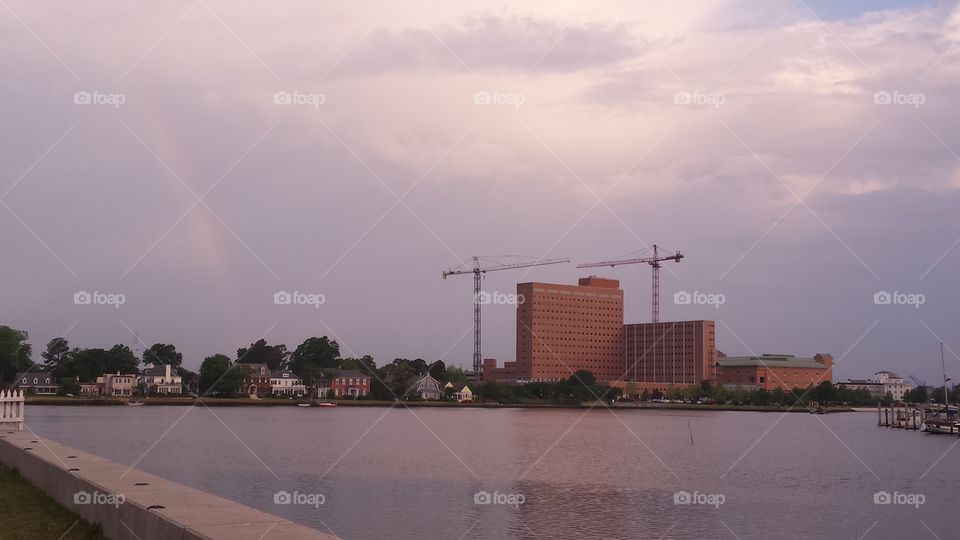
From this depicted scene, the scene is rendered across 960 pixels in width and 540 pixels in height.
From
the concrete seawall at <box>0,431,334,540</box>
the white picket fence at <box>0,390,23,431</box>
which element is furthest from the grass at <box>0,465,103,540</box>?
the white picket fence at <box>0,390,23,431</box>

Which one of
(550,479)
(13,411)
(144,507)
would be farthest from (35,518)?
(550,479)

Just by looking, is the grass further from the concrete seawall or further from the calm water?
the calm water

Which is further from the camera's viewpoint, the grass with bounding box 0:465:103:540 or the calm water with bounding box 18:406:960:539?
the calm water with bounding box 18:406:960:539

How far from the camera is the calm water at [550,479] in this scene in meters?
37.1

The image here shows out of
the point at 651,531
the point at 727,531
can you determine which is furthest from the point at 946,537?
the point at 651,531

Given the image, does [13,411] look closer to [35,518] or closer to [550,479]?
[35,518]

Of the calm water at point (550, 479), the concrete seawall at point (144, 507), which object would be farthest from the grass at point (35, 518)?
the calm water at point (550, 479)

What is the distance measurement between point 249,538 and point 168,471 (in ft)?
→ 131

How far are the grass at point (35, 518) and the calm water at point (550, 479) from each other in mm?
11561

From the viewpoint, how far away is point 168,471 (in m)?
52.0

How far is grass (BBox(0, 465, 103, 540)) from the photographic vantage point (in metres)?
18.9

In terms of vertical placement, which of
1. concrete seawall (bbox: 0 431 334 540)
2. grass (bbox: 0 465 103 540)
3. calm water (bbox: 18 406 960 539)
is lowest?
calm water (bbox: 18 406 960 539)

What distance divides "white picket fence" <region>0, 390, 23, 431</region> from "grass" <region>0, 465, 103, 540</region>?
63.6ft

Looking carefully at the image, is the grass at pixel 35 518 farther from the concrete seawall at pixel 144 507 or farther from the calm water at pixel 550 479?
the calm water at pixel 550 479
